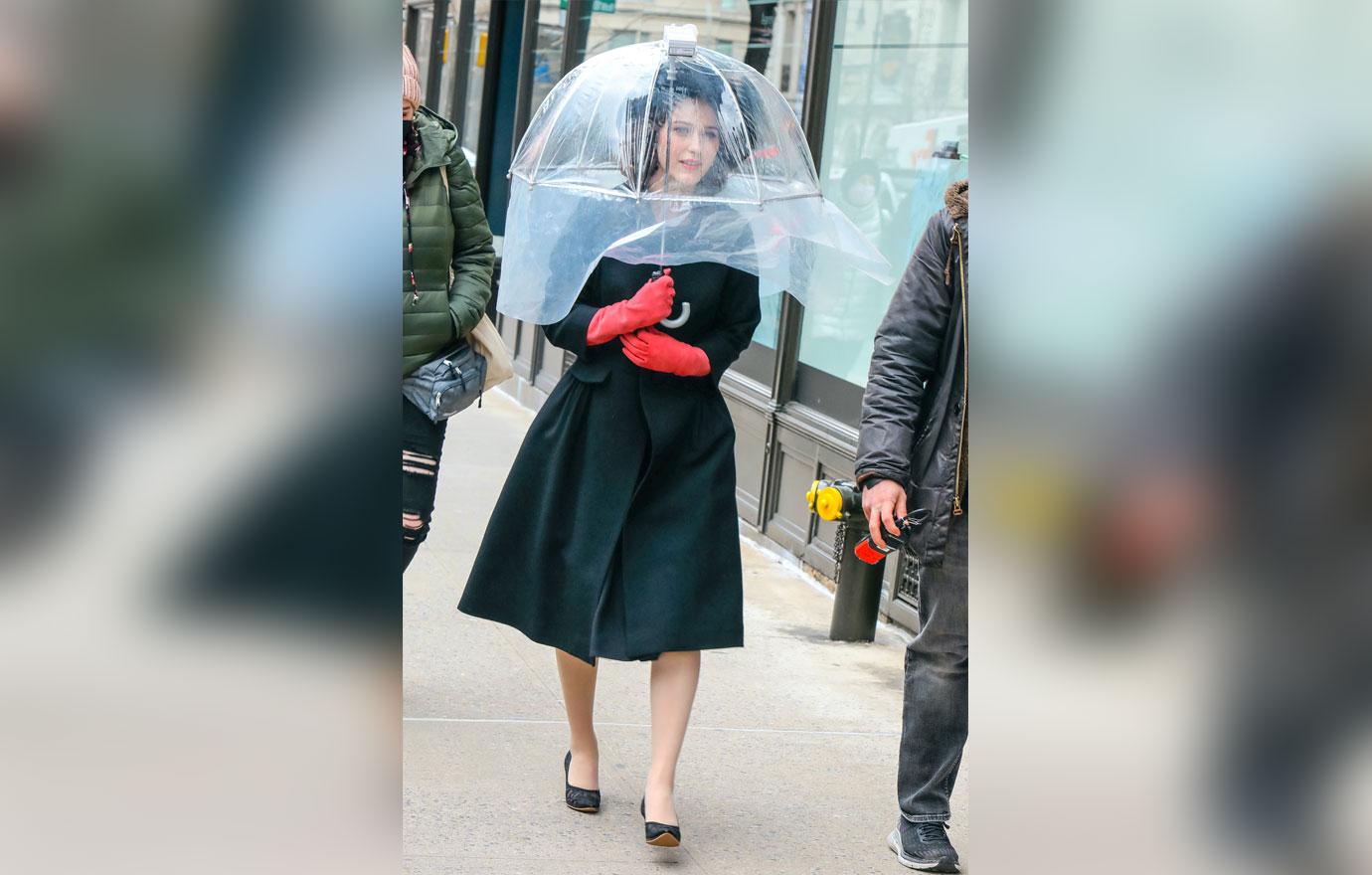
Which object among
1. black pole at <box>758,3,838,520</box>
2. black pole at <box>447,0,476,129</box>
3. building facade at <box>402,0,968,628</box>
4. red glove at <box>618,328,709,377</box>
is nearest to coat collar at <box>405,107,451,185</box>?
red glove at <box>618,328,709,377</box>

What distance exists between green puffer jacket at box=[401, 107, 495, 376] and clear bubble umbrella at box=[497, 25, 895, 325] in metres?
0.42

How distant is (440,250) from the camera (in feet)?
14.0

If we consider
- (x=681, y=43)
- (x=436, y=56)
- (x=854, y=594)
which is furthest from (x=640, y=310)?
(x=436, y=56)

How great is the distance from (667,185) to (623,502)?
0.80 metres

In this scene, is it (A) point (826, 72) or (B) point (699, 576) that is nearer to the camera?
(B) point (699, 576)

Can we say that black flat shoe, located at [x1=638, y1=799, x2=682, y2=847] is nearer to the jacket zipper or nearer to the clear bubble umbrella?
the jacket zipper

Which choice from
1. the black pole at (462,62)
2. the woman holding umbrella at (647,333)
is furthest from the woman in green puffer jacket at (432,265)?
the black pole at (462,62)

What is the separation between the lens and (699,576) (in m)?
3.79

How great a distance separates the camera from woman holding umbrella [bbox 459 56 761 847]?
3.72 meters

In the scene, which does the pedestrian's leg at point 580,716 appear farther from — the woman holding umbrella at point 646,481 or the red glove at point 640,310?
the red glove at point 640,310
